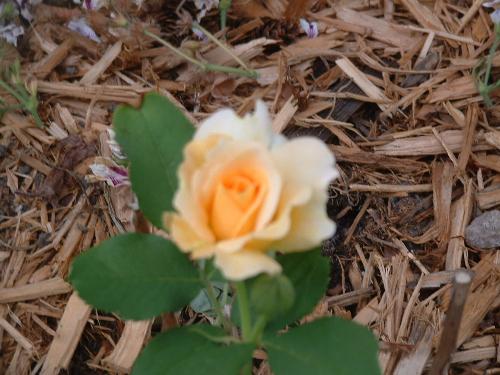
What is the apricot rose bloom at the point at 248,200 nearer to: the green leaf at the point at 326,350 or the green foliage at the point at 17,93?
the green leaf at the point at 326,350

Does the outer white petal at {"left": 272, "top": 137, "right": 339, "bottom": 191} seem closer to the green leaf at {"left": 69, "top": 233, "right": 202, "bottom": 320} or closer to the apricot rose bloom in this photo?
the apricot rose bloom

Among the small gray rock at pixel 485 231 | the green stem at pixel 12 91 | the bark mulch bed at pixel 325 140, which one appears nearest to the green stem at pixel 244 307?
the bark mulch bed at pixel 325 140

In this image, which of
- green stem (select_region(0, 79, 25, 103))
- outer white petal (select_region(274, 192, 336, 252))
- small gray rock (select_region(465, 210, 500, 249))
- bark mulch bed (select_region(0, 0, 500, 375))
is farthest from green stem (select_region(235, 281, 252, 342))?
green stem (select_region(0, 79, 25, 103))

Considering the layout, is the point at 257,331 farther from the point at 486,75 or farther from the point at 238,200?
the point at 486,75

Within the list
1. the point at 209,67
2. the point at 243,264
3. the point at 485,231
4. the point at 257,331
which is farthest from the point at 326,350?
the point at 209,67

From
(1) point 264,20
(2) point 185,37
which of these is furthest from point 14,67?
(1) point 264,20

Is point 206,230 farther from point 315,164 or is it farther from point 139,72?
point 139,72
